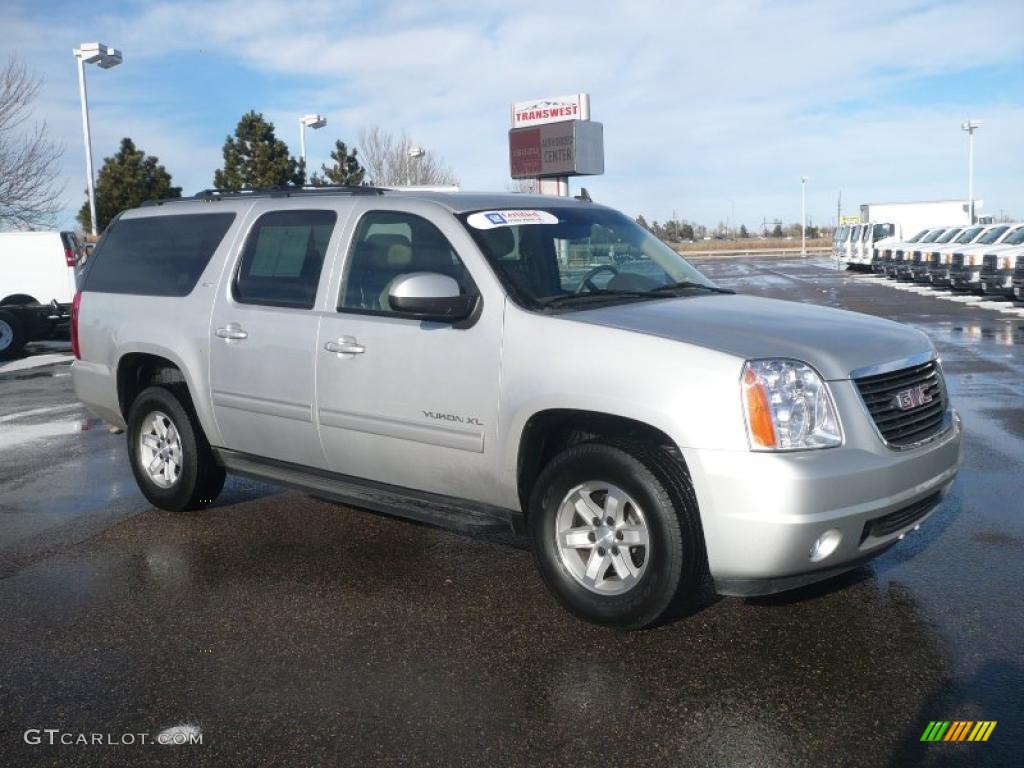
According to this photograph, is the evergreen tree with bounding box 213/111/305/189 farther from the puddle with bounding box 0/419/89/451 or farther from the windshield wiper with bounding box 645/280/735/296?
the windshield wiper with bounding box 645/280/735/296

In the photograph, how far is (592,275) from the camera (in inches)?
201

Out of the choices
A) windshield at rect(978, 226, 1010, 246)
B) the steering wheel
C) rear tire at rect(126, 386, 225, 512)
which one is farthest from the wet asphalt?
windshield at rect(978, 226, 1010, 246)

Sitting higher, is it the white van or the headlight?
the white van

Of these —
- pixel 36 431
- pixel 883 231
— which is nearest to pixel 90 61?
pixel 36 431

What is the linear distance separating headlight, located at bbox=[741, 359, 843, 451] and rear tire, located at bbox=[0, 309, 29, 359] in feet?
51.2

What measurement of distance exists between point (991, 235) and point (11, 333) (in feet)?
78.6

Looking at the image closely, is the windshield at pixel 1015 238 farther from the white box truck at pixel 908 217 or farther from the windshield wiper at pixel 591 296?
the windshield wiper at pixel 591 296

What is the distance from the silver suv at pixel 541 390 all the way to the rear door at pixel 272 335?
0.02 meters

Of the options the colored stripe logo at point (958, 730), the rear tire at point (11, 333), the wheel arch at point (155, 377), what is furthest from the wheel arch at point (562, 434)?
the rear tire at point (11, 333)

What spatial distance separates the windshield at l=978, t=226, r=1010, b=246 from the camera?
89.6ft

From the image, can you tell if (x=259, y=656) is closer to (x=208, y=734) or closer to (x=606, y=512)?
(x=208, y=734)

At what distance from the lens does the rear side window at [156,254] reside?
243 inches

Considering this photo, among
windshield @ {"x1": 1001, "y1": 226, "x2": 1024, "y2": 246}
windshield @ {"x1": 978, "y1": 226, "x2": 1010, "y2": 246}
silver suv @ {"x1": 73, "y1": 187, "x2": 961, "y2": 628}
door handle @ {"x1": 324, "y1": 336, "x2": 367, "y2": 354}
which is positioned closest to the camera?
silver suv @ {"x1": 73, "y1": 187, "x2": 961, "y2": 628}

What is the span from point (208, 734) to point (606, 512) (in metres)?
1.77
